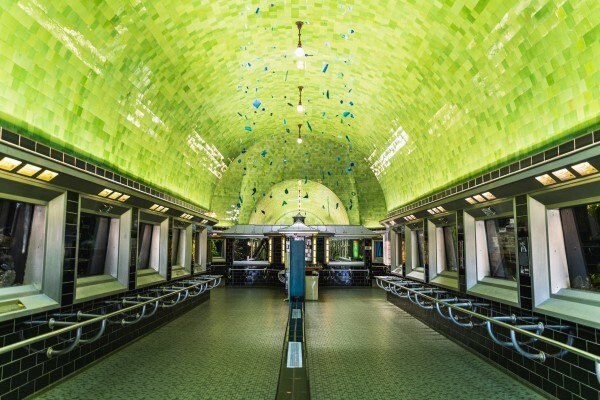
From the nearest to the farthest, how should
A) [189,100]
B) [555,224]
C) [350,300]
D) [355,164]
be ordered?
[555,224] → [189,100] → [350,300] → [355,164]

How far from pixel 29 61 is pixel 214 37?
3.44 m

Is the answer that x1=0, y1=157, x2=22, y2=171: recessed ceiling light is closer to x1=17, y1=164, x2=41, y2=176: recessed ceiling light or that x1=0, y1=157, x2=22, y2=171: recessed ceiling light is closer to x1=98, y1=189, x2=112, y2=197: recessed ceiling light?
x1=17, y1=164, x2=41, y2=176: recessed ceiling light

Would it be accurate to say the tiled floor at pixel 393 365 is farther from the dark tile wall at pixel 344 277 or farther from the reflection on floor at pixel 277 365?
the dark tile wall at pixel 344 277

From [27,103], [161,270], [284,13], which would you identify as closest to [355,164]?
[161,270]

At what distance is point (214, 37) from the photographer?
789 centimetres

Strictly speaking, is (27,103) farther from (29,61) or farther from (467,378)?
(467,378)

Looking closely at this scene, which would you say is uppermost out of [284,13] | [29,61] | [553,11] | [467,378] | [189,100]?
[284,13]

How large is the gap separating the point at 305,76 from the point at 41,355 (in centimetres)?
814

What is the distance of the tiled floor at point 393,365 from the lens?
5.41 meters

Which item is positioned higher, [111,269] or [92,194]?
[92,194]

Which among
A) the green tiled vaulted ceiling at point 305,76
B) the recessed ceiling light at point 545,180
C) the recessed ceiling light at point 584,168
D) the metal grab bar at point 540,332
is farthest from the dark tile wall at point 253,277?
the recessed ceiling light at point 584,168

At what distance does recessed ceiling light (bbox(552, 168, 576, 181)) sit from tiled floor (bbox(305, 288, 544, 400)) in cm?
260

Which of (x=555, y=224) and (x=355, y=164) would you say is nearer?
(x=555, y=224)

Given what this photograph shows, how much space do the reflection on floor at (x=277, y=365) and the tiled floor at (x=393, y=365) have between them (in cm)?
1
